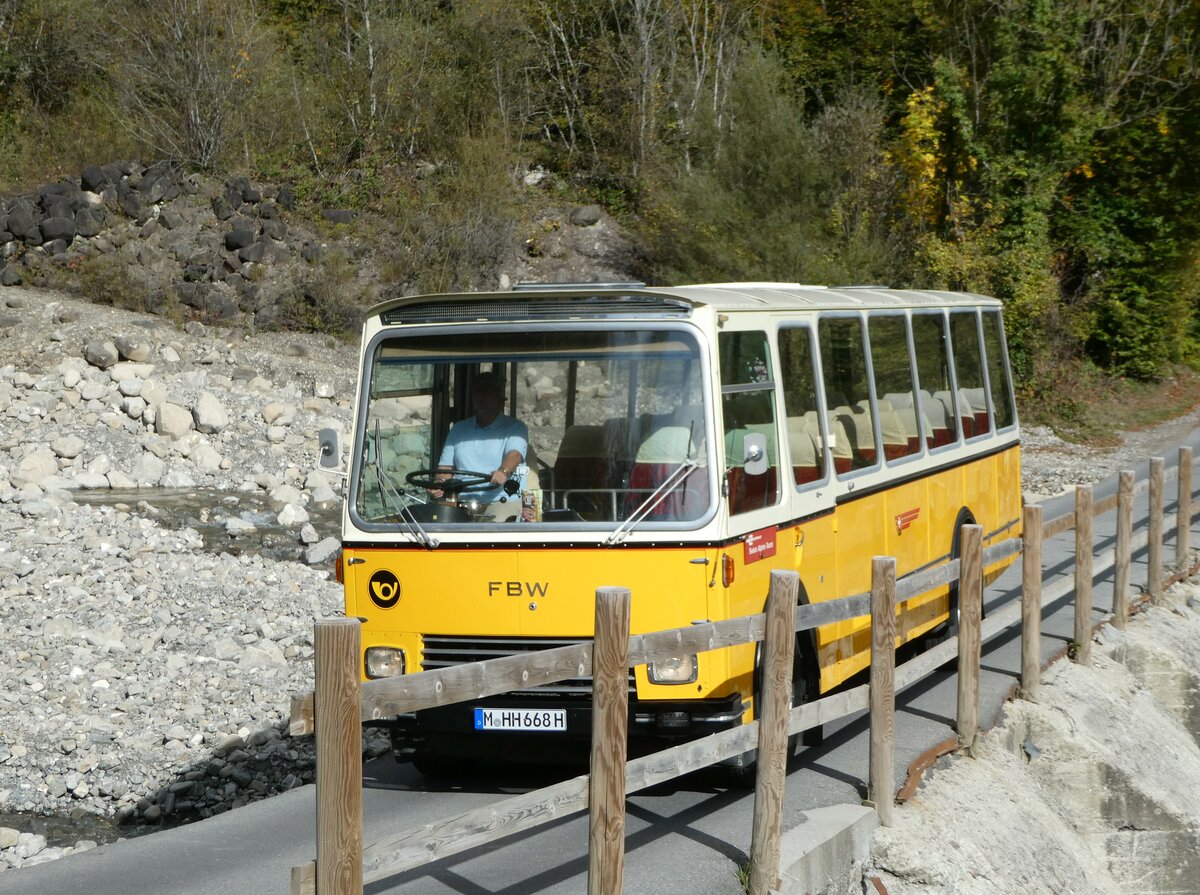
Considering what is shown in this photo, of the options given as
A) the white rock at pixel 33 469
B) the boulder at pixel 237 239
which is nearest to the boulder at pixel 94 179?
the boulder at pixel 237 239

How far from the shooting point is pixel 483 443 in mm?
7699

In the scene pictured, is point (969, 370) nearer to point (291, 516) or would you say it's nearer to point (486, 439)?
point (486, 439)

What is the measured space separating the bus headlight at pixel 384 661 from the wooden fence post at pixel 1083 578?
18.5 ft

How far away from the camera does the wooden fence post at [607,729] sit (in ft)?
16.4

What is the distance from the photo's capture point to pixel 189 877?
21.9ft

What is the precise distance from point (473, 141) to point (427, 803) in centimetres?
3336

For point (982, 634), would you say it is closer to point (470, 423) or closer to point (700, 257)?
point (470, 423)

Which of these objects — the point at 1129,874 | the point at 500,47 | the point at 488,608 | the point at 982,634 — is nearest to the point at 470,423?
the point at 488,608

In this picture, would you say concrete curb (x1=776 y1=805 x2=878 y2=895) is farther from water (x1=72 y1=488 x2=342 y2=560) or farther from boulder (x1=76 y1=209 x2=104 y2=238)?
boulder (x1=76 y1=209 x2=104 y2=238)

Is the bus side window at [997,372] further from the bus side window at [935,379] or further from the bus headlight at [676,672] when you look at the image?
the bus headlight at [676,672]

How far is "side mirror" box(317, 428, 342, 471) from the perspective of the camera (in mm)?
7379

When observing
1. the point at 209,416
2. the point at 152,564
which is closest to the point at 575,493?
the point at 152,564

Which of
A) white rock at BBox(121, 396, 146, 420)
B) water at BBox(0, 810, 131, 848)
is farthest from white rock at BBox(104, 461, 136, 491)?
water at BBox(0, 810, 131, 848)

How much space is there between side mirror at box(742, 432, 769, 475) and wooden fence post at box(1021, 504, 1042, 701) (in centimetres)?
319
